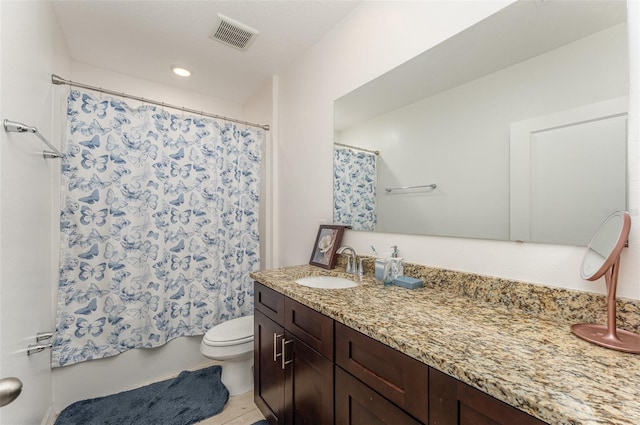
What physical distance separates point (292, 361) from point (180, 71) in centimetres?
250

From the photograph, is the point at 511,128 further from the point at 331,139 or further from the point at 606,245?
the point at 331,139

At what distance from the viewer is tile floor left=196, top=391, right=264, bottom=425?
5.19ft

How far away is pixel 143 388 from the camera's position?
192 centimetres

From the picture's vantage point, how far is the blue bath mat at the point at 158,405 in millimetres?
1588

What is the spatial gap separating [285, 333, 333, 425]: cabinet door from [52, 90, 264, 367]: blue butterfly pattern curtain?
1265mm

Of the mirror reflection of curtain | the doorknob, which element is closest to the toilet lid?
the mirror reflection of curtain

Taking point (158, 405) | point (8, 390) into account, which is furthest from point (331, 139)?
point (158, 405)

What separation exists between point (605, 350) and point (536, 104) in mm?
794

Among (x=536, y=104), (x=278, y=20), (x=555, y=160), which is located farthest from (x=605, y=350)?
(x=278, y=20)

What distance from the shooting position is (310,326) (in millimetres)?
1102

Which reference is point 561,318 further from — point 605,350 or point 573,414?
point 573,414

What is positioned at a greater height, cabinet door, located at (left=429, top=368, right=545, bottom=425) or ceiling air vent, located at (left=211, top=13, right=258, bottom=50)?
ceiling air vent, located at (left=211, top=13, right=258, bottom=50)

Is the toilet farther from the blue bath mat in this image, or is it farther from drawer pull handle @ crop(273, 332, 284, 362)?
drawer pull handle @ crop(273, 332, 284, 362)

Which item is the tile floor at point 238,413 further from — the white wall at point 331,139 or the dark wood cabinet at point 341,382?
the white wall at point 331,139
